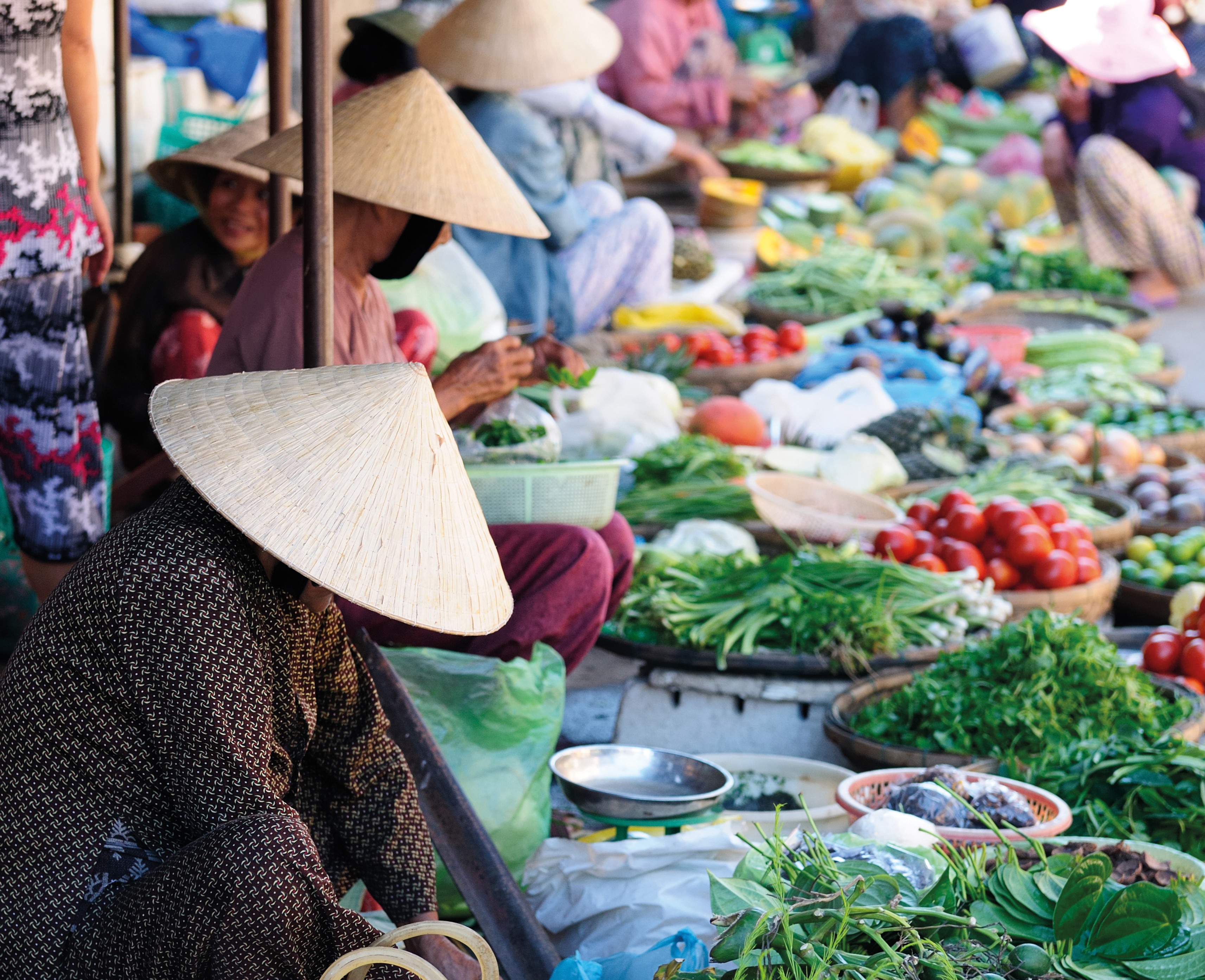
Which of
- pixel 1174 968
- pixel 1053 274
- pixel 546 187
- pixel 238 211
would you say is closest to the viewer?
pixel 1174 968

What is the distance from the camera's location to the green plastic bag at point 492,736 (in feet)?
7.89

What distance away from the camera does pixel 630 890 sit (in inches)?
87.4

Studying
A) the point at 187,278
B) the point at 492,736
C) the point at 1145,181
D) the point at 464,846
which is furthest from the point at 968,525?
the point at 1145,181

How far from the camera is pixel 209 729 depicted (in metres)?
1.58

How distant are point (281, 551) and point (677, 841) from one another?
3.39 feet

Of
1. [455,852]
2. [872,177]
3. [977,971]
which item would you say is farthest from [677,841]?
[872,177]

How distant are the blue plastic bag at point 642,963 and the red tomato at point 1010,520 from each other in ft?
7.33

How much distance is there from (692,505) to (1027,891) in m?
2.34

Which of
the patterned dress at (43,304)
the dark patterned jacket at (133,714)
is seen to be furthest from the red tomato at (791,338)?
the dark patterned jacket at (133,714)

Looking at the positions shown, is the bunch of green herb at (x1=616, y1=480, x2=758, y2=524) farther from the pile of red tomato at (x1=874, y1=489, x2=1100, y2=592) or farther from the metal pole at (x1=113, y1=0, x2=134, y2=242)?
the metal pole at (x1=113, y1=0, x2=134, y2=242)

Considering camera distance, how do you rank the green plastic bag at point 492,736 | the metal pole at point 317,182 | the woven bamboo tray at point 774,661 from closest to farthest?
the metal pole at point 317,182 < the green plastic bag at point 492,736 < the woven bamboo tray at point 774,661

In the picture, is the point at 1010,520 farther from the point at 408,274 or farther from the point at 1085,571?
the point at 408,274

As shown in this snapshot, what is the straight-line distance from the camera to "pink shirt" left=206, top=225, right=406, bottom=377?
2.41 metres

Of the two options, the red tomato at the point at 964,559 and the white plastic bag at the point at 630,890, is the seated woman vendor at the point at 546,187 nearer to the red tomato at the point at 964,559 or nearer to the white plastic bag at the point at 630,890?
the red tomato at the point at 964,559
